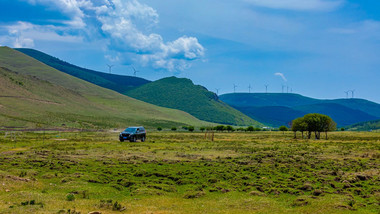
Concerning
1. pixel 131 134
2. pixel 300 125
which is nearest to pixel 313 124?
pixel 300 125

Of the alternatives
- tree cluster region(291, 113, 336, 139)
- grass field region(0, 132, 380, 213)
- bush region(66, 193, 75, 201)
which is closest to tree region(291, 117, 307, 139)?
tree cluster region(291, 113, 336, 139)

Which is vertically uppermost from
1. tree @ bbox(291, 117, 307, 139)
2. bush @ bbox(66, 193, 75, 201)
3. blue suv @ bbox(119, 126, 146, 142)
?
tree @ bbox(291, 117, 307, 139)

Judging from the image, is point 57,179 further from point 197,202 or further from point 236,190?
point 236,190

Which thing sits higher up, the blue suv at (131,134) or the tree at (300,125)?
the tree at (300,125)

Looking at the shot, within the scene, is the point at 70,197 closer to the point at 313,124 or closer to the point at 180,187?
the point at 180,187

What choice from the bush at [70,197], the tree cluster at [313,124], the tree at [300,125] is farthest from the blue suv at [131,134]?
the tree cluster at [313,124]

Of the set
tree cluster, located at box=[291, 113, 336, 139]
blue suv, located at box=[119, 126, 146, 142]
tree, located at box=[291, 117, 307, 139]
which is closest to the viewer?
blue suv, located at box=[119, 126, 146, 142]

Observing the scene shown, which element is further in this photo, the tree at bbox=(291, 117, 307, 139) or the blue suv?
the tree at bbox=(291, 117, 307, 139)

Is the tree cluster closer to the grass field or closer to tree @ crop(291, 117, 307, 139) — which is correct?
tree @ crop(291, 117, 307, 139)

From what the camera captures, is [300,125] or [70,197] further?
[300,125]

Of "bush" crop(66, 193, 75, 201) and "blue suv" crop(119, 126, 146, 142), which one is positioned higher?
"blue suv" crop(119, 126, 146, 142)

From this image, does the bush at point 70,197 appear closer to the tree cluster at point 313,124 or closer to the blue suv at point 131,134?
the blue suv at point 131,134

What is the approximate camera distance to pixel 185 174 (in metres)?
→ 26.9

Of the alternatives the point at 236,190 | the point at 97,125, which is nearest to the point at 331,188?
the point at 236,190
